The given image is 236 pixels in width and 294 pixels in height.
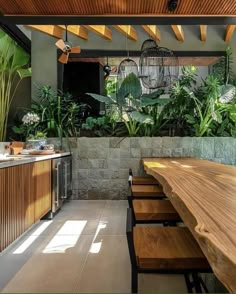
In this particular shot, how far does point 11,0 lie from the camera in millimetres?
3592

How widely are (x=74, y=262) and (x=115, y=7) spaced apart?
2.94 metres

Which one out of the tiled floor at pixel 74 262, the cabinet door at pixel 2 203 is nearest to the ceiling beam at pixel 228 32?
the tiled floor at pixel 74 262

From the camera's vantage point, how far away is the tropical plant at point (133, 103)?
4873mm

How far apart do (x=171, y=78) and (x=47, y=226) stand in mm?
2680

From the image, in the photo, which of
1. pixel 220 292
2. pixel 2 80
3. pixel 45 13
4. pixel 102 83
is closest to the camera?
pixel 220 292

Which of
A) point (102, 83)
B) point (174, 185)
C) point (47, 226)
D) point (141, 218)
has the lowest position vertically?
point (47, 226)

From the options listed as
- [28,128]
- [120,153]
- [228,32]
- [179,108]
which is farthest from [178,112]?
[28,128]

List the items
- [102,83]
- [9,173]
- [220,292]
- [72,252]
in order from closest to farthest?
[220,292]
[9,173]
[72,252]
[102,83]

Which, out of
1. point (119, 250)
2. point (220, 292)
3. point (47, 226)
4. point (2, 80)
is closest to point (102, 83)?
point (2, 80)

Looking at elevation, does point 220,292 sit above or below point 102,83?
below

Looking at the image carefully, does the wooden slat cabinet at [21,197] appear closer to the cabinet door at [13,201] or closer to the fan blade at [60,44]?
the cabinet door at [13,201]

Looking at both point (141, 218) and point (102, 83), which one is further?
point (102, 83)

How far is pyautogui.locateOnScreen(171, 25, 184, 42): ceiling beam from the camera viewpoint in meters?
5.56

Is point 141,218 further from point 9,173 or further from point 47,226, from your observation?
point 47,226
